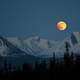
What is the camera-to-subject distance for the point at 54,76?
19.7 metres

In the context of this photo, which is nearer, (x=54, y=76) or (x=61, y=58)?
(x=54, y=76)

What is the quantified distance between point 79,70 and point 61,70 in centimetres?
153

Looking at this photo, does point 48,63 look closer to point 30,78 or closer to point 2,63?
point 30,78

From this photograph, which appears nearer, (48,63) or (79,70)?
(48,63)

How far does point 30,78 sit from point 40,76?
0.79 metres

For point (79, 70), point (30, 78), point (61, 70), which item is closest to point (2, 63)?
point (30, 78)

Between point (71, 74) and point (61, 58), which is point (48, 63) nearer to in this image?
point (71, 74)

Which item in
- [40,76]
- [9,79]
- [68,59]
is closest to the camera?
[9,79]

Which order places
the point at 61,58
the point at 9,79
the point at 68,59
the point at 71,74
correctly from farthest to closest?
the point at 61,58, the point at 68,59, the point at 71,74, the point at 9,79

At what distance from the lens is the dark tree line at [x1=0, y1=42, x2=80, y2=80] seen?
18906 millimetres

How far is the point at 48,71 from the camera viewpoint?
19672 mm

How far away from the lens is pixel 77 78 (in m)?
20.3

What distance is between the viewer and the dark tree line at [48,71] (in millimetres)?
18906

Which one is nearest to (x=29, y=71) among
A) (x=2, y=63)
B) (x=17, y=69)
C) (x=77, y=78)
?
(x=17, y=69)
